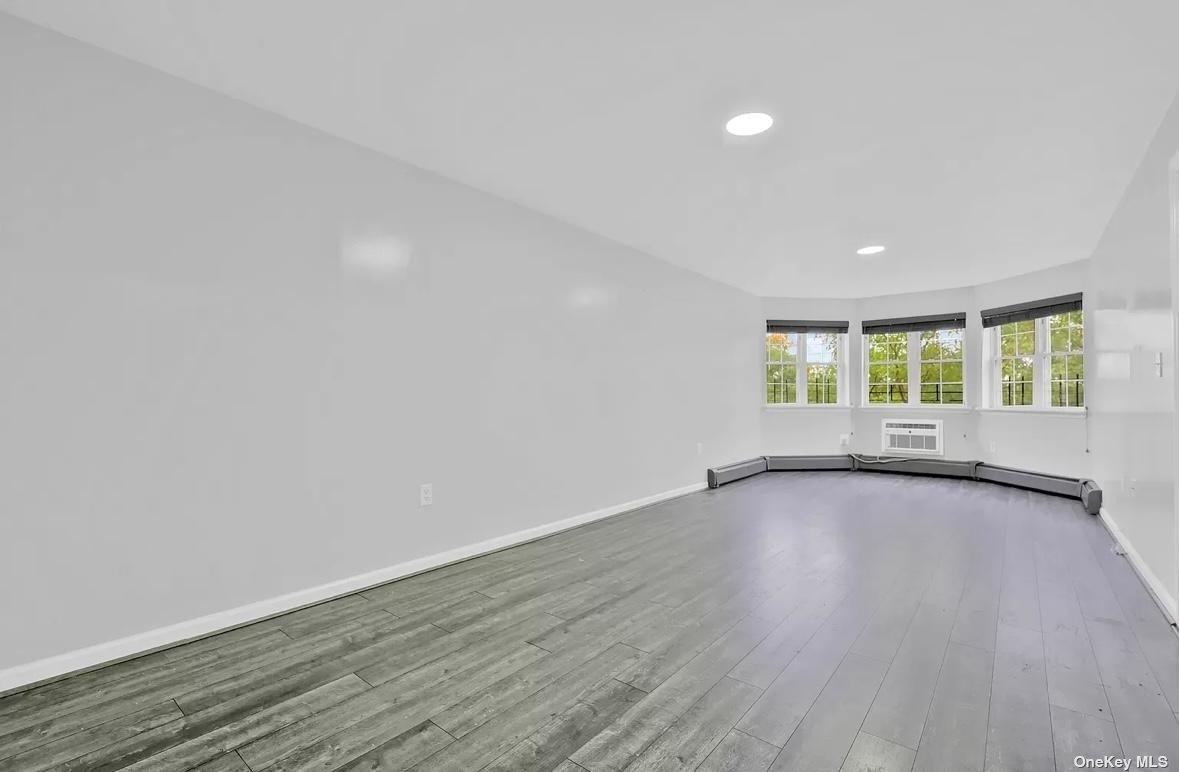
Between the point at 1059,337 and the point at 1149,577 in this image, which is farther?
the point at 1059,337

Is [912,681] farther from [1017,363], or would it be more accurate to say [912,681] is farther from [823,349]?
[823,349]

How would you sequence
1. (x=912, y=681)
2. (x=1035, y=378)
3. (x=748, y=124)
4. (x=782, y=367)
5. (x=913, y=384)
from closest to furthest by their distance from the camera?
(x=912, y=681) → (x=748, y=124) → (x=1035, y=378) → (x=913, y=384) → (x=782, y=367)

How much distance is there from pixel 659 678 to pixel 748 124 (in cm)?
245

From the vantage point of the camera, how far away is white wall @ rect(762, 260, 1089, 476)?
5.39 m

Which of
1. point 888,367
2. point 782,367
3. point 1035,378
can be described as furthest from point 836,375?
point 1035,378

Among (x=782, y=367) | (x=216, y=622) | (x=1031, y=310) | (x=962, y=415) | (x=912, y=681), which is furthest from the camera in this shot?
(x=782, y=367)

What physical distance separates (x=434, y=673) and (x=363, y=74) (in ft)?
7.79

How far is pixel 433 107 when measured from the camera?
247 cm

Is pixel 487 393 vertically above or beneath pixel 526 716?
above

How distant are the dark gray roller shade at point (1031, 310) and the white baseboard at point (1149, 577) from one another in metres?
2.34

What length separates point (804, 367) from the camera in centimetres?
725

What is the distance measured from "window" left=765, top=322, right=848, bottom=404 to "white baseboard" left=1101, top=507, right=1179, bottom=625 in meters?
3.48

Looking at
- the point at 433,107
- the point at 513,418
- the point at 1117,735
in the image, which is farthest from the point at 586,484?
the point at 1117,735

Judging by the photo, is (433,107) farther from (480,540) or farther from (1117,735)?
(1117,735)
